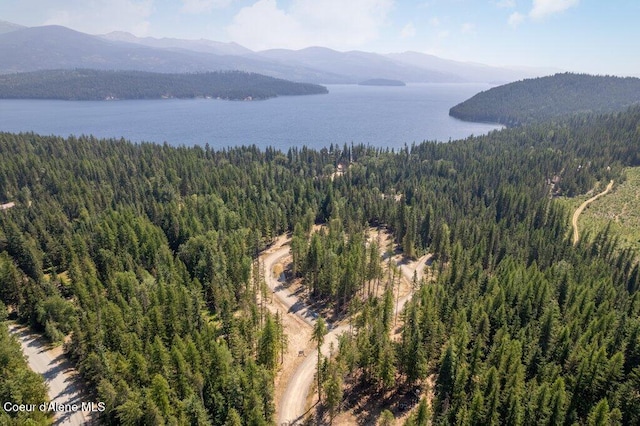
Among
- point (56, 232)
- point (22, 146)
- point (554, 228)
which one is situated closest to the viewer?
point (56, 232)

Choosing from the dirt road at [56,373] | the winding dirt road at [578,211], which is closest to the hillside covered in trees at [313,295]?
the dirt road at [56,373]

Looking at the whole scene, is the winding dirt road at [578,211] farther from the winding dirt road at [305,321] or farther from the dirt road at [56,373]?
the dirt road at [56,373]

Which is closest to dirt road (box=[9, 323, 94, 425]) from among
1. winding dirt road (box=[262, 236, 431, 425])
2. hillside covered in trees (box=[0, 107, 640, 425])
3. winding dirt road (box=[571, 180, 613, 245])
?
hillside covered in trees (box=[0, 107, 640, 425])

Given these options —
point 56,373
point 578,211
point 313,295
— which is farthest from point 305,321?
point 578,211

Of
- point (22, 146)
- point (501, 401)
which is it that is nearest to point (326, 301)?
point (501, 401)

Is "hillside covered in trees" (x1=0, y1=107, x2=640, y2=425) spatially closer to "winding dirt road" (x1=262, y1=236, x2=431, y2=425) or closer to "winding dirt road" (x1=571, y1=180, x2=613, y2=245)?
"winding dirt road" (x1=262, y1=236, x2=431, y2=425)

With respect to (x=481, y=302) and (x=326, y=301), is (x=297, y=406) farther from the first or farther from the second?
(x=481, y=302)

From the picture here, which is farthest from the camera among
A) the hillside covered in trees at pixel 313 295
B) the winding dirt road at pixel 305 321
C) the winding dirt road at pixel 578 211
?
the winding dirt road at pixel 578 211
